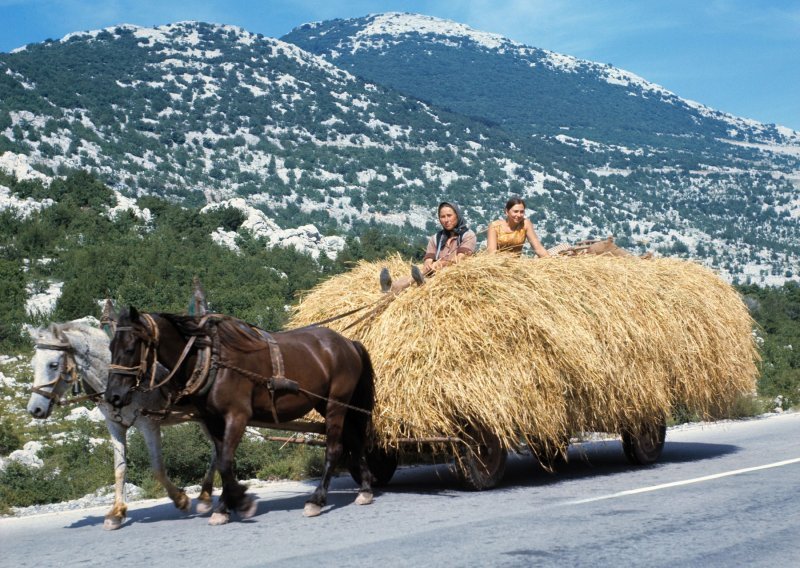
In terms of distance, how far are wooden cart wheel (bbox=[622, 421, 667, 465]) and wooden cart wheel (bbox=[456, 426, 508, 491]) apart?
2.04 metres

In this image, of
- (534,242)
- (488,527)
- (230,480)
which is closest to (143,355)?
(230,480)

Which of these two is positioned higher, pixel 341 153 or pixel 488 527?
pixel 341 153

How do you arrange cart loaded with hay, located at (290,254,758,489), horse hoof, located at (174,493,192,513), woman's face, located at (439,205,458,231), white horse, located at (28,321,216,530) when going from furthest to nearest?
1. woman's face, located at (439,205,458,231)
2. cart loaded with hay, located at (290,254,758,489)
3. horse hoof, located at (174,493,192,513)
4. white horse, located at (28,321,216,530)

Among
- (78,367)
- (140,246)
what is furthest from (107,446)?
(140,246)

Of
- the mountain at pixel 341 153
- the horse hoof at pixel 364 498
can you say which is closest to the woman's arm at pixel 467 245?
the horse hoof at pixel 364 498

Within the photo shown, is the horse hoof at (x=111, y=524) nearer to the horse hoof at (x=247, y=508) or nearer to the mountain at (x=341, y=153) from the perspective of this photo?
the horse hoof at (x=247, y=508)

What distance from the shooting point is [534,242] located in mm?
10797

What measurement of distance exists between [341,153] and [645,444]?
246 ft

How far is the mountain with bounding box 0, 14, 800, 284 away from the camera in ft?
220

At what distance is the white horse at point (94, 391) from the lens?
821cm

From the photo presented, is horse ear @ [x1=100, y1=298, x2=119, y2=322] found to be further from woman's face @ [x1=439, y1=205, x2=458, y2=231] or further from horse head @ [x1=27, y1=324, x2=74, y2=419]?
woman's face @ [x1=439, y1=205, x2=458, y2=231]

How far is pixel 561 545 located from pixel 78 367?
14.9 ft

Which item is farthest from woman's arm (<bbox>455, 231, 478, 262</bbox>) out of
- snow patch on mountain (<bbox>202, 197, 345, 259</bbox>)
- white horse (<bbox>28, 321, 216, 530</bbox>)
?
snow patch on mountain (<bbox>202, 197, 345, 259</bbox>)

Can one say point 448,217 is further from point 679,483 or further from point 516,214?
point 679,483
